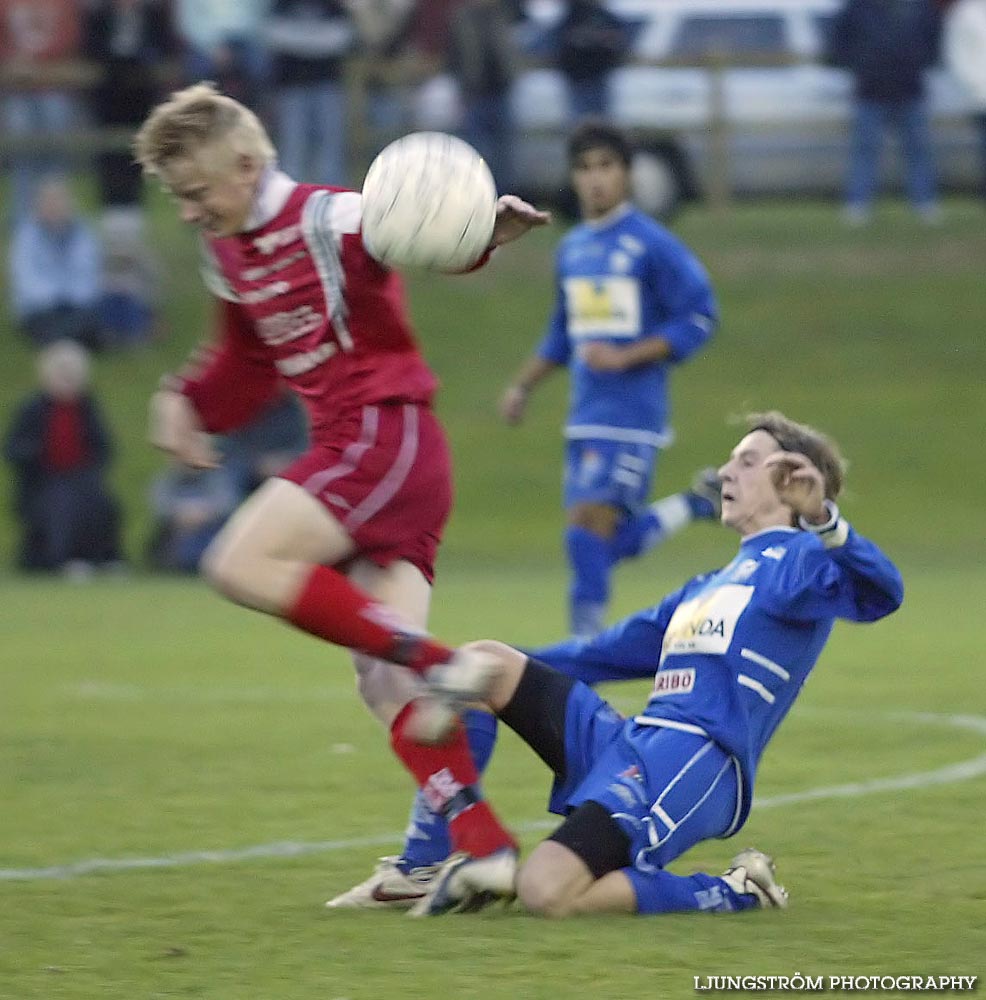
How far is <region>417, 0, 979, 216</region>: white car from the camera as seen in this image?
21.5m

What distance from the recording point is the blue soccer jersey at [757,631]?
5.28 metres

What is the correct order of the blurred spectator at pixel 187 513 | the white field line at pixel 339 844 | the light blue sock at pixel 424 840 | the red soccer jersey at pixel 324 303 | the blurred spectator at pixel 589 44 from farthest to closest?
the blurred spectator at pixel 589 44, the blurred spectator at pixel 187 513, the white field line at pixel 339 844, the red soccer jersey at pixel 324 303, the light blue sock at pixel 424 840

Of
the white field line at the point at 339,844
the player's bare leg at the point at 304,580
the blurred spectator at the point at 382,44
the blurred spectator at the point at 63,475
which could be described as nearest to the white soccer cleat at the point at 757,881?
the player's bare leg at the point at 304,580

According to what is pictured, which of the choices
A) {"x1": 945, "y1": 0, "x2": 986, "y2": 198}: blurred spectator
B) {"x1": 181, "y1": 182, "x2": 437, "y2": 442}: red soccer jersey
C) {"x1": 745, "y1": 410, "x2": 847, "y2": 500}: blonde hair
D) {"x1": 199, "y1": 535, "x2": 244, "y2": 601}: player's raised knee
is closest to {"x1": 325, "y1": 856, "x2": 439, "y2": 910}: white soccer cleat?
{"x1": 199, "y1": 535, "x2": 244, "y2": 601}: player's raised knee

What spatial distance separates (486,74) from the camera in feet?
66.1

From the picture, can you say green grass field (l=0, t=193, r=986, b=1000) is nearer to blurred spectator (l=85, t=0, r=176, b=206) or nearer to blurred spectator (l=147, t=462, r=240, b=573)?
blurred spectator (l=147, t=462, r=240, b=573)

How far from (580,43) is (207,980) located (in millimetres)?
16568

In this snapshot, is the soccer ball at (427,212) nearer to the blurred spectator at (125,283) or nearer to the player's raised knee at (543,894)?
the player's raised knee at (543,894)

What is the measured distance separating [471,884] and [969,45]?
1669 centimetres

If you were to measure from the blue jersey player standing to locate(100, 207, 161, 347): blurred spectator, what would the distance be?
10527mm

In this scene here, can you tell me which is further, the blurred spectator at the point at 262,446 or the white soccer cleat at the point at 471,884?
the blurred spectator at the point at 262,446

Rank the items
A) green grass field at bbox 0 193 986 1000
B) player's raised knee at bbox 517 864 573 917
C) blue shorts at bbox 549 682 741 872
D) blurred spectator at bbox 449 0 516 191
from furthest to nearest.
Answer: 1. blurred spectator at bbox 449 0 516 191
2. blue shorts at bbox 549 682 741 872
3. player's raised knee at bbox 517 864 573 917
4. green grass field at bbox 0 193 986 1000

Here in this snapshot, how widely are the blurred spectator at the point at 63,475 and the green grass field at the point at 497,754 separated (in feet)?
1.63

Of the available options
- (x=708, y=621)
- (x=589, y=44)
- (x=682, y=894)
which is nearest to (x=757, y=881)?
(x=682, y=894)
